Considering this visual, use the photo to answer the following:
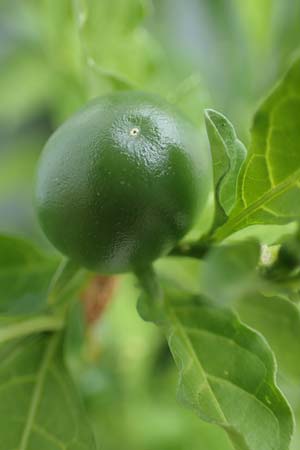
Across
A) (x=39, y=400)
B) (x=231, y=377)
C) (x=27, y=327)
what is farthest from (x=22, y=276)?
(x=231, y=377)

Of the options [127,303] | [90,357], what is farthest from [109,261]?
[127,303]

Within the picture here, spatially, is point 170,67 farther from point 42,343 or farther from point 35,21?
point 42,343

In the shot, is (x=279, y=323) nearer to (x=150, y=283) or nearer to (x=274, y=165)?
(x=150, y=283)

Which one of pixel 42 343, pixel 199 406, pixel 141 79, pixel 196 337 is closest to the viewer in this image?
pixel 199 406

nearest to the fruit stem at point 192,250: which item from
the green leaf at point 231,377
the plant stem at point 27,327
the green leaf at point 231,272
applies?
the green leaf at point 231,377

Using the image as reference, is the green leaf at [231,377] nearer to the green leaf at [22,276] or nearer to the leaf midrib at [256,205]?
the leaf midrib at [256,205]

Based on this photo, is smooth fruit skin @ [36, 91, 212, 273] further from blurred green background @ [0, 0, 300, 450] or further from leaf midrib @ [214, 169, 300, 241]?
blurred green background @ [0, 0, 300, 450]
